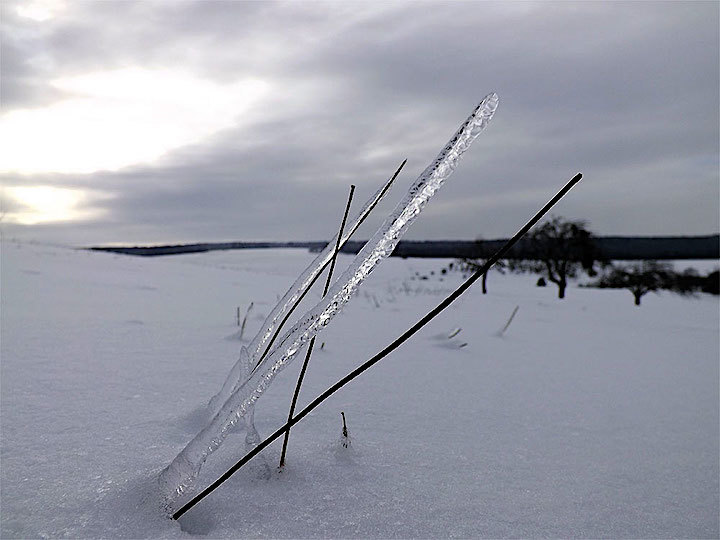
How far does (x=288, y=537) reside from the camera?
2.44ft

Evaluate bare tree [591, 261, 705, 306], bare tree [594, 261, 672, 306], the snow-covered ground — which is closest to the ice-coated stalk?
the snow-covered ground

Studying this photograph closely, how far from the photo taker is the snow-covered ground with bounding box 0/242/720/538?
0.81 m

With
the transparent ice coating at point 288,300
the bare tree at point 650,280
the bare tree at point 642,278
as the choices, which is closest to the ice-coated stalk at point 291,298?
the transparent ice coating at point 288,300

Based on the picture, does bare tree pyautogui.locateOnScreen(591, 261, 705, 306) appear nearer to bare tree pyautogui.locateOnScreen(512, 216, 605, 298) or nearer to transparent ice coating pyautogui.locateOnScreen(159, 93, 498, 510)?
bare tree pyautogui.locateOnScreen(512, 216, 605, 298)

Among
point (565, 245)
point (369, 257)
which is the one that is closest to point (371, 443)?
point (369, 257)

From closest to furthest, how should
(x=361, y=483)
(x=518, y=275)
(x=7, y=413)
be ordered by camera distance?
(x=361, y=483) → (x=7, y=413) → (x=518, y=275)

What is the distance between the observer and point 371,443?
112cm

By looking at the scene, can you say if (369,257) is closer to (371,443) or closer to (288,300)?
(288,300)

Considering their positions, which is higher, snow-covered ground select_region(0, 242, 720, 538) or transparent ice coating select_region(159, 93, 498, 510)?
transparent ice coating select_region(159, 93, 498, 510)

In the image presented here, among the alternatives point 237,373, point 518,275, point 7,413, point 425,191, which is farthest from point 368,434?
point 518,275

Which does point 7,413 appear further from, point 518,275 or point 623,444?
point 518,275

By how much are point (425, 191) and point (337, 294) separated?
0.17 meters

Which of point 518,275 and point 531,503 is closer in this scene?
point 531,503

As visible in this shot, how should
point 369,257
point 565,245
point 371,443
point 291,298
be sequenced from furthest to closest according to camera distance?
1. point 565,245
2. point 371,443
3. point 291,298
4. point 369,257
